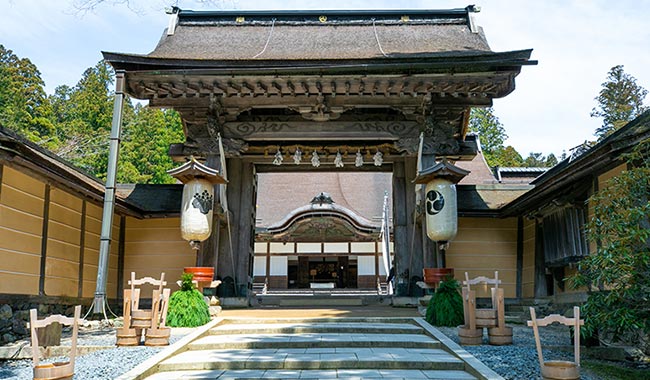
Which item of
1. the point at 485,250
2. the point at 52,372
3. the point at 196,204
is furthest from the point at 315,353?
the point at 485,250

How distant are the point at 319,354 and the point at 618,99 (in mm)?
32974

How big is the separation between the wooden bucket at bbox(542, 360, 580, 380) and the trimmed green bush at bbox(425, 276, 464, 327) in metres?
2.97

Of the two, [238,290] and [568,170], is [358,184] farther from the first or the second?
[568,170]

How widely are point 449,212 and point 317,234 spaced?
11.1 m

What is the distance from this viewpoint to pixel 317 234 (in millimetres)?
19688

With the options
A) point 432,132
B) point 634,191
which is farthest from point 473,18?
point 634,191

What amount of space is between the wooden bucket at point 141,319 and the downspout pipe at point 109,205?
1153 mm

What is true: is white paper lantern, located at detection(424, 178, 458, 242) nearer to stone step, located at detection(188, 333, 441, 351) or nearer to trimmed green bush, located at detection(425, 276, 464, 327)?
trimmed green bush, located at detection(425, 276, 464, 327)

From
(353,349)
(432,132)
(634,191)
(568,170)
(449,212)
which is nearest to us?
(634,191)

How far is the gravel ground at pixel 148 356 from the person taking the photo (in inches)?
191

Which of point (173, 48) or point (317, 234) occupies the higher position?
point (173, 48)

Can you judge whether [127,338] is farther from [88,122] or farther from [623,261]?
[88,122]

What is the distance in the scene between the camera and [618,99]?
106 ft

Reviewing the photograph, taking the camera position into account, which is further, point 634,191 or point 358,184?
point 358,184
